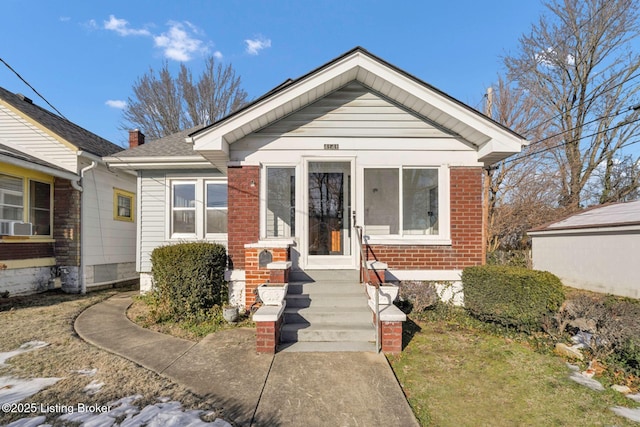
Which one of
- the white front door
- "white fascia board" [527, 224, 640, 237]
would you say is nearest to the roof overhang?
the white front door

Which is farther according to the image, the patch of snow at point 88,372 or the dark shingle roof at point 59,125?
the dark shingle roof at point 59,125

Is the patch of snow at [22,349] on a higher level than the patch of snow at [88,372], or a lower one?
lower

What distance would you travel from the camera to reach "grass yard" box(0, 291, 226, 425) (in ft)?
10.7

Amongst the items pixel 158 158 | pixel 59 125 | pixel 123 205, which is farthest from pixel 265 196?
pixel 59 125

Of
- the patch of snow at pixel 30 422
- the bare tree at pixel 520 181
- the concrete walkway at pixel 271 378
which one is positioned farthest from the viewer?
the bare tree at pixel 520 181

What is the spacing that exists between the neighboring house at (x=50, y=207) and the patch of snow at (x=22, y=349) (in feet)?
14.4

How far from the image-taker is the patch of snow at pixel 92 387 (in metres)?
3.36

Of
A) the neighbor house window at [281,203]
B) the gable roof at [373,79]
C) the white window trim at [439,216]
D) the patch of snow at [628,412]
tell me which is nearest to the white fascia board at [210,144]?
the gable roof at [373,79]

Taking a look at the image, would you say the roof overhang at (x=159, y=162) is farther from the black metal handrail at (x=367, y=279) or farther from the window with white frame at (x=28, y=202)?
A: the black metal handrail at (x=367, y=279)

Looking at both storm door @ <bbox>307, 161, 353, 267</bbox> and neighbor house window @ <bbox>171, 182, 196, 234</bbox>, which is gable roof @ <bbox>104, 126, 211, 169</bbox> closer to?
neighbor house window @ <bbox>171, 182, 196, 234</bbox>

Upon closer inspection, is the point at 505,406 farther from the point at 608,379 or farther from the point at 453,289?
the point at 453,289

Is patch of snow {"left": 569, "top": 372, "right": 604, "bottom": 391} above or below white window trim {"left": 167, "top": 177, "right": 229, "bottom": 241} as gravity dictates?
below

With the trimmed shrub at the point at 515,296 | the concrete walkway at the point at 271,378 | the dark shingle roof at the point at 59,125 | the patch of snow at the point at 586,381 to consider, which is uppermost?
the dark shingle roof at the point at 59,125

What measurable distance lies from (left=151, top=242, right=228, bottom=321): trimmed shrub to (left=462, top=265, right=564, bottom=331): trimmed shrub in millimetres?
4961
